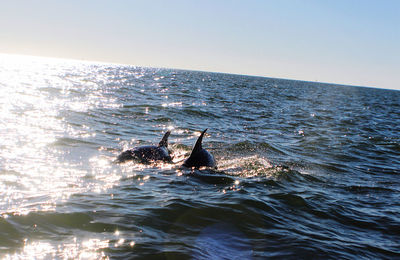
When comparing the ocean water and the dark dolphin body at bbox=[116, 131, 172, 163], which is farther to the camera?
the dark dolphin body at bbox=[116, 131, 172, 163]

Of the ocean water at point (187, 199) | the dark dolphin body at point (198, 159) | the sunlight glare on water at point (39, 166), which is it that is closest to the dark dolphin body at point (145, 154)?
the ocean water at point (187, 199)

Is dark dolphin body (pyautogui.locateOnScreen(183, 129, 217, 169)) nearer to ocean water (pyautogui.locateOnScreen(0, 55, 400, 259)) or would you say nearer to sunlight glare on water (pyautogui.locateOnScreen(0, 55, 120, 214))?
ocean water (pyautogui.locateOnScreen(0, 55, 400, 259))

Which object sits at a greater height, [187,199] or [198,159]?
[198,159]

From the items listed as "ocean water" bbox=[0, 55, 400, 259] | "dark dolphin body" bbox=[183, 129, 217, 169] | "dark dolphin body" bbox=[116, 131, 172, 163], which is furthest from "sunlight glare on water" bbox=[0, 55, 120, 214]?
"dark dolphin body" bbox=[183, 129, 217, 169]

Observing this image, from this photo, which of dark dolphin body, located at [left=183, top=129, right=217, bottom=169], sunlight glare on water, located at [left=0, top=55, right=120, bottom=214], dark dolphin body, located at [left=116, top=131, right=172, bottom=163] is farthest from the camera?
dark dolphin body, located at [left=116, top=131, right=172, bottom=163]

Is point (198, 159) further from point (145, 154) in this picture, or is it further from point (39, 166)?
point (39, 166)

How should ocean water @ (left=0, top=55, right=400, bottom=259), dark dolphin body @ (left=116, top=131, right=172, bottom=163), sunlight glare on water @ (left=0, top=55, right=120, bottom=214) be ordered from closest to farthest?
ocean water @ (left=0, top=55, right=400, bottom=259) < sunlight glare on water @ (left=0, top=55, right=120, bottom=214) < dark dolphin body @ (left=116, top=131, right=172, bottom=163)

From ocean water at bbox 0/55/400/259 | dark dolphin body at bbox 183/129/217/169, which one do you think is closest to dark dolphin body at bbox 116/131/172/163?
ocean water at bbox 0/55/400/259

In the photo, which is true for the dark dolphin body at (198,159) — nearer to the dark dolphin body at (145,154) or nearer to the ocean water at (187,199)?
the ocean water at (187,199)

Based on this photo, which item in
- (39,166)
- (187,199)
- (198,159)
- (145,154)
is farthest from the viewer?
(145,154)

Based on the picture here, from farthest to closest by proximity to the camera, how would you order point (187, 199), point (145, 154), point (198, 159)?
point (145, 154) < point (198, 159) < point (187, 199)

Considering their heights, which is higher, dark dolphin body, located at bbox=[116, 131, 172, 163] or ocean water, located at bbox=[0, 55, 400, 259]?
dark dolphin body, located at bbox=[116, 131, 172, 163]

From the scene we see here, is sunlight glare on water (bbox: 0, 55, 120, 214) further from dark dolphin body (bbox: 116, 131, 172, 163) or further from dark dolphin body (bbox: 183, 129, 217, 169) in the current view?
dark dolphin body (bbox: 183, 129, 217, 169)

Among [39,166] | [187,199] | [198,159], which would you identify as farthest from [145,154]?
[187,199]
